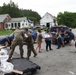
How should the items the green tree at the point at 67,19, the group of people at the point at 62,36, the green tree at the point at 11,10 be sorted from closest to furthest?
the group of people at the point at 62,36 → the green tree at the point at 67,19 → the green tree at the point at 11,10

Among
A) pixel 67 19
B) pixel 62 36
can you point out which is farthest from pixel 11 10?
pixel 62 36

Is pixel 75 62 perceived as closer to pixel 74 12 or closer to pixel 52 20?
pixel 74 12

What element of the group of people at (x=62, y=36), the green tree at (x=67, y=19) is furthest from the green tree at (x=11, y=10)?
the group of people at (x=62, y=36)

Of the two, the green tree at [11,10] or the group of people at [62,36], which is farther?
the green tree at [11,10]

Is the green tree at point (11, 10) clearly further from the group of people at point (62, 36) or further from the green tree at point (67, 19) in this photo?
Result: the group of people at point (62, 36)

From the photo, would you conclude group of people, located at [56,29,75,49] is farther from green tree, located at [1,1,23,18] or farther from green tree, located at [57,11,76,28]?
green tree, located at [1,1,23,18]

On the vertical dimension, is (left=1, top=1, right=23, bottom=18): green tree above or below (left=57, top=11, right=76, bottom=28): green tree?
above

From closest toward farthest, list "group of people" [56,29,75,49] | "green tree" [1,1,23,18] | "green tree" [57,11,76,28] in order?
"group of people" [56,29,75,49] < "green tree" [57,11,76,28] < "green tree" [1,1,23,18]

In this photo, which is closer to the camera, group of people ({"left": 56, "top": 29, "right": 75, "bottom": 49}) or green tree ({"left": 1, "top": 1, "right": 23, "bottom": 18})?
group of people ({"left": 56, "top": 29, "right": 75, "bottom": 49})

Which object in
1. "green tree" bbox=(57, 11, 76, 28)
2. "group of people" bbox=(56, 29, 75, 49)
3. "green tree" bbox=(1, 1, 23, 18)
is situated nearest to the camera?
"group of people" bbox=(56, 29, 75, 49)

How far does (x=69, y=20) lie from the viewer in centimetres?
7806

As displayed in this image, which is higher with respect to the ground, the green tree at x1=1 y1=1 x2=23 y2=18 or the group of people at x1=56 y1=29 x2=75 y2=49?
the green tree at x1=1 y1=1 x2=23 y2=18

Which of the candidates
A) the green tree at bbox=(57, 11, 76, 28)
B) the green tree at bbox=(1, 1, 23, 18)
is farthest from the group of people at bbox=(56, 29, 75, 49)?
the green tree at bbox=(1, 1, 23, 18)

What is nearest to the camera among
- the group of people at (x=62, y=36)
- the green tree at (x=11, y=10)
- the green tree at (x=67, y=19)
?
the group of people at (x=62, y=36)
